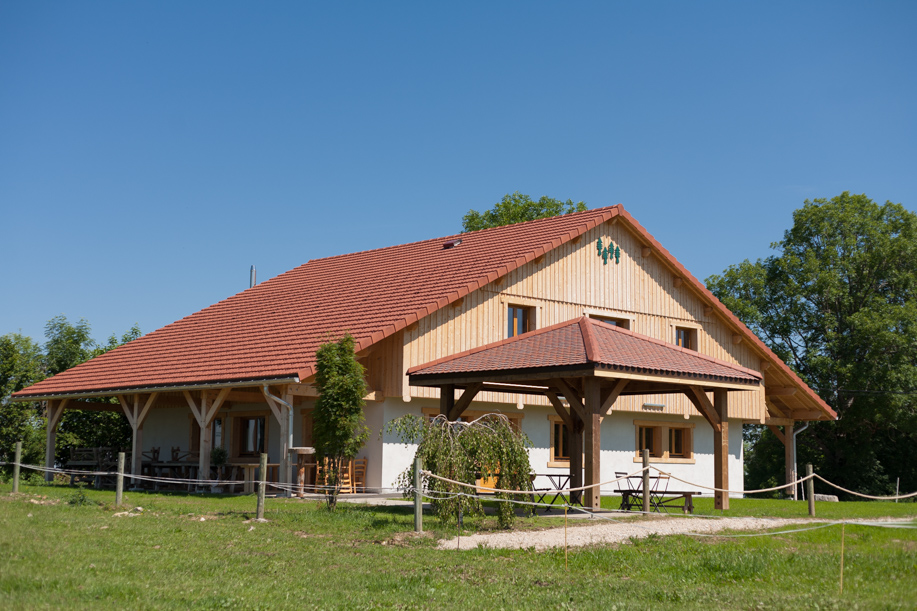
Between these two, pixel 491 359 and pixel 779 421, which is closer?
pixel 491 359

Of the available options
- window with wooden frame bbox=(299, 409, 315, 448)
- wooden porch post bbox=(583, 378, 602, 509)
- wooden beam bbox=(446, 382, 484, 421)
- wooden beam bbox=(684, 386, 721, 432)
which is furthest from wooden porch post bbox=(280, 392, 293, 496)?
wooden beam bbox=(684, 386, 721, 432)

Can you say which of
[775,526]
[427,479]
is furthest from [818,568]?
[427,479]

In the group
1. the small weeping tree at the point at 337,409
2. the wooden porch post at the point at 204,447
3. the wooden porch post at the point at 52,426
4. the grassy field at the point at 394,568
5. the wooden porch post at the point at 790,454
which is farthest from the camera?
the wooden porch post at the point at 790,454

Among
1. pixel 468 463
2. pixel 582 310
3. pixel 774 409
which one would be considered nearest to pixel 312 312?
pixel 582 310

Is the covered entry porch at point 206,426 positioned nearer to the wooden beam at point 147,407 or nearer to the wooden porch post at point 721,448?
the wooden beam at point 147,407

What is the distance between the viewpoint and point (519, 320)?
2417 cm

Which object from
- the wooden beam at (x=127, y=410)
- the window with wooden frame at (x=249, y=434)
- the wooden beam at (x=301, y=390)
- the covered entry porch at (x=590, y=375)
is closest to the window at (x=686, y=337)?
the covered entry porch at (x=590, y=375)

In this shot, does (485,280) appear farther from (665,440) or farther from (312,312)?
(665,440)

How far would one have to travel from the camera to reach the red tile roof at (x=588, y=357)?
53.3 feet

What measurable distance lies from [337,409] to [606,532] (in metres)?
5.80

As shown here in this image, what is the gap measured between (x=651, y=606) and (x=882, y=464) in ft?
121

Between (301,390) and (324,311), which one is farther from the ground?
(324,311)

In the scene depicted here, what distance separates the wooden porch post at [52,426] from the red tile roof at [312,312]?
607 millimetres

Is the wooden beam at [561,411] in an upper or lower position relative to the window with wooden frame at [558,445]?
upper
